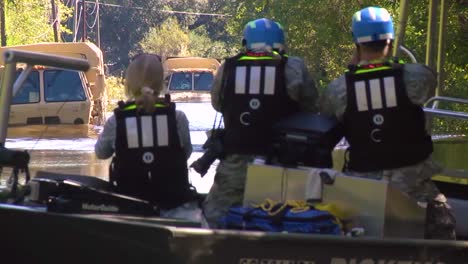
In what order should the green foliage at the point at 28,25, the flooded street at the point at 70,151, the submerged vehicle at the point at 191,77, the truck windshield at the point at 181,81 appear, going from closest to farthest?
the flooded street at the point at 70,151 → the green foliage at the point at 28,25 → the submerged vehicle at the point at 191,77 → the truck windshield at the point at 181,81

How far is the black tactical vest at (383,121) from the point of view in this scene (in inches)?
222

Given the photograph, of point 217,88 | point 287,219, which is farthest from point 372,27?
point 287,219

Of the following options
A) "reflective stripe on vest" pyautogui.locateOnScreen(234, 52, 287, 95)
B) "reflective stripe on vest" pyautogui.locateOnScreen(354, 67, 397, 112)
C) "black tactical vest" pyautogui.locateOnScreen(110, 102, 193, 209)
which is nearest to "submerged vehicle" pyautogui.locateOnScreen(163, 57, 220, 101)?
"reflective stripe on vest" pyautogui.locateOnScreen(234, 52, 287, 95)

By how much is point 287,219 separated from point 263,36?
1343mm

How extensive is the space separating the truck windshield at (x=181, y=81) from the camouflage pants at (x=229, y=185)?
118 ft

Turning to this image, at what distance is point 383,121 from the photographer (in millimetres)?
5660

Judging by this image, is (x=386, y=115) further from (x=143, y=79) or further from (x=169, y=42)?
(x=169, y=42)

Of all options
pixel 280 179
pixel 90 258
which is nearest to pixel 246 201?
pixel 280 179

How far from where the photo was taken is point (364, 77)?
5.64 metres

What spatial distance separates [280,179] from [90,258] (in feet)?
3.62

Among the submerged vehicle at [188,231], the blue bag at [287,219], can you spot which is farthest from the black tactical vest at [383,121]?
the blue bag at [287,219]

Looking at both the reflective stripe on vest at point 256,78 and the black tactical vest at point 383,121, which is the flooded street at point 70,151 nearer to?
the reflective stripe on vest at point 256,78

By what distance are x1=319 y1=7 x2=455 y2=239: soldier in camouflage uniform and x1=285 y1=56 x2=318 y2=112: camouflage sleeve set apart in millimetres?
291

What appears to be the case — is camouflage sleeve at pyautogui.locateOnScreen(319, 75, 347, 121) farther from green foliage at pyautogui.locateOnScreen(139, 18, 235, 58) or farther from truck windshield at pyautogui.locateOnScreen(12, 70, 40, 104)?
green foliage at pyautogui.locateOnScreen(139, 18, 235, 58)
